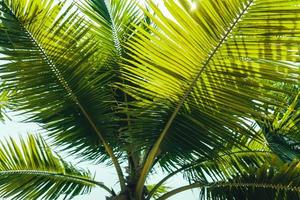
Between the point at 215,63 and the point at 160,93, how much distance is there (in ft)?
1.51

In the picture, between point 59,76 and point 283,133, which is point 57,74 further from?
point 283,133

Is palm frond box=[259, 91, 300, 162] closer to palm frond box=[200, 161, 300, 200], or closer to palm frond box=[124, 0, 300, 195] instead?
palm frond box=[200, 161, 300, 200]

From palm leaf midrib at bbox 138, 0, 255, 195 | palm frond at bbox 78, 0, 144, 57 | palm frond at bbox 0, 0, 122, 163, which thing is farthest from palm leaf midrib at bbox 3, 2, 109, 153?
palm frond at bbox 78, 0, 144, 57

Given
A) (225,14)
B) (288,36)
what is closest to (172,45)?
(225,14)

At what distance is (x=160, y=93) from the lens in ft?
10.0

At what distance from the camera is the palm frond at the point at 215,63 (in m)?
2.47

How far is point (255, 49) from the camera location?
2582 mm

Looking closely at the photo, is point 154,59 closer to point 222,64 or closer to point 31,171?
point 222,64

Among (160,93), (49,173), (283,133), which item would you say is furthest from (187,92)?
(49,173)

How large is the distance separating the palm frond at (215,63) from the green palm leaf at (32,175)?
1080 millimetres

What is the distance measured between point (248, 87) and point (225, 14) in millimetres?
511

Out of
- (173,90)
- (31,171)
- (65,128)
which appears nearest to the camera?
(173,90)

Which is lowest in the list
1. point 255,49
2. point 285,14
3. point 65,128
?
point 65,128

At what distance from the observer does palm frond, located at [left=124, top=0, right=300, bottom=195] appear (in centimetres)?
247
